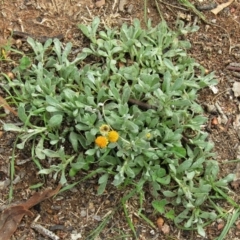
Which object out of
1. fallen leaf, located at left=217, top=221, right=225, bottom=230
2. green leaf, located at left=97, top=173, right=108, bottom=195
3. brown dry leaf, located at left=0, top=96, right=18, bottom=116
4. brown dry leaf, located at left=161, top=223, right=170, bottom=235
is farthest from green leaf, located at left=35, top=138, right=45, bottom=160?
fallen leaf, located at left=217, top=221, right=225, bottom=230

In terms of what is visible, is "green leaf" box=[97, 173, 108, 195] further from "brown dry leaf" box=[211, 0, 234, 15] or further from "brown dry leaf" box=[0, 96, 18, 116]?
"brown dry leaf" box=[211, 0, 234, 15]

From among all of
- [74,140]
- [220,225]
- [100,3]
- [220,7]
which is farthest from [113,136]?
[220,7]

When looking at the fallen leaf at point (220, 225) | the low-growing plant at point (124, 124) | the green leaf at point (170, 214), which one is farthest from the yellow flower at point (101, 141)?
the fallen leaf at point (220, 225)

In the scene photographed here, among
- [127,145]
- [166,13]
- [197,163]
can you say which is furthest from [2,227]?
[166,13]

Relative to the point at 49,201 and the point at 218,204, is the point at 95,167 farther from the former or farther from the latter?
the point at 218,204

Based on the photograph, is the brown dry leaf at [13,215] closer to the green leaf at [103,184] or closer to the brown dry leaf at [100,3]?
the green leaf at [103,184]

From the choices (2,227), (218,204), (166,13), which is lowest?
(2,227)
